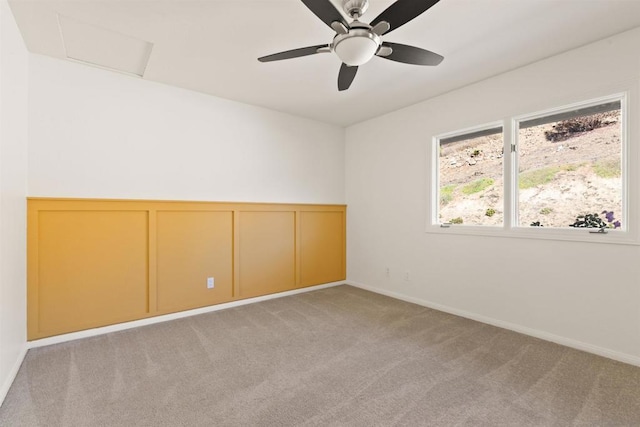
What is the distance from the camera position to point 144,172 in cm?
311

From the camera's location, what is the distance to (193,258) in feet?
11.0

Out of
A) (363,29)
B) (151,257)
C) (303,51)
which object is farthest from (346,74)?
(151,257)

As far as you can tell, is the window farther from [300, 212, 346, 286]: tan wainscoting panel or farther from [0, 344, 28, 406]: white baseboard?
[0, 344, 28, 406]: white baseboard

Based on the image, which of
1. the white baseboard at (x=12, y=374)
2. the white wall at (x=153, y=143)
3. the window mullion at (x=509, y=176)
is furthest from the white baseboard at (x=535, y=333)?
the white baseboard at (x=12, y=374)

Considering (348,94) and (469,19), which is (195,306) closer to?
(348,94)

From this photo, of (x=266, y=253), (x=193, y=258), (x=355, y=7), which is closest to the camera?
(x=355, y=7)

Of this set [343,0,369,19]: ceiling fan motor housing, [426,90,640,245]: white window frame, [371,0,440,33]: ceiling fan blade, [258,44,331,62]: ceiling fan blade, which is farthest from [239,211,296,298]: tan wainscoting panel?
[371,0,440,33]: ceiling fan blade

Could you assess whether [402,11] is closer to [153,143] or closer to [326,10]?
[326,10]

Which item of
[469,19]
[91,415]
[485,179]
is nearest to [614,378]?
[485,179]

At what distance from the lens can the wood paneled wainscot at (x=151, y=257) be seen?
8.57ft

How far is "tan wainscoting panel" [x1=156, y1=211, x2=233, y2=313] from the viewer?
319cm

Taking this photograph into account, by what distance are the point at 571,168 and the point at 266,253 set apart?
3.36 m

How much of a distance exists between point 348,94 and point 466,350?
114 inches

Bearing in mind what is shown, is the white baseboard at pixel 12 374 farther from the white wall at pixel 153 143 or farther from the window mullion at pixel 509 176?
the window mullion at pixel 509 176
